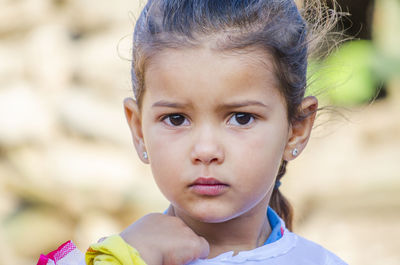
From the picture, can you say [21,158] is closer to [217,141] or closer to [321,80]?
[321,80]

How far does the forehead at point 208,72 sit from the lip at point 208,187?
0.64ft

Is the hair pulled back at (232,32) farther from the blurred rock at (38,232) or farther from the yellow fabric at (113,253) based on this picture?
the blurred rock at (38,232)

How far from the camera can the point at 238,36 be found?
1.68m

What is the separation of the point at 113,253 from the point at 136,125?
1.64 feet

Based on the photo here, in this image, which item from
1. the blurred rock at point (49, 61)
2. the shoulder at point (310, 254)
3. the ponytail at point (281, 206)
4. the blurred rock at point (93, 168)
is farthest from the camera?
the blurred rock at point (49, 61)

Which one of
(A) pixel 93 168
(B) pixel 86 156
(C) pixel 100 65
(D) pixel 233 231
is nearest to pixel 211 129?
(D) pixel 233 231

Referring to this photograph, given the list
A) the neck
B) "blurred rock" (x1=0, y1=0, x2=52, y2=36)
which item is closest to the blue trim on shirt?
the neck

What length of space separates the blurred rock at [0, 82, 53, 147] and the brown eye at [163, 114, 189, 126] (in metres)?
4.03

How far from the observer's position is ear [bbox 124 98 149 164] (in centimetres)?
186

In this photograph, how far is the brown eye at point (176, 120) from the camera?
5.48ft

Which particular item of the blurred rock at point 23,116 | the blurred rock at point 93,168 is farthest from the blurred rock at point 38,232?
the blurred rock at point 23,116

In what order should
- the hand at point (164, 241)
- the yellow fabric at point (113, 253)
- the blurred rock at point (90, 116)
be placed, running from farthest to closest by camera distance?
1. the blurred rock at point (90, 116)
2. the hand at point (164, 241)
3. the yellow fabric at point (113, 253)

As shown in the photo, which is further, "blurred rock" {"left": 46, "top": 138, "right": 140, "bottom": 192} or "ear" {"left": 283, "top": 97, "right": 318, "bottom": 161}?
"blurred rock" {"left": 46, "top": 138, "right": 140, "bottom": 192}

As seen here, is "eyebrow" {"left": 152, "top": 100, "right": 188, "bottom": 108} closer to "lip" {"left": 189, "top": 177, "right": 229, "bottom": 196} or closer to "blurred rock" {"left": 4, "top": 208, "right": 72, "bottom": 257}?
"lip" {"left": 189, "top": 177, "right": 229, "bottom": 196}
